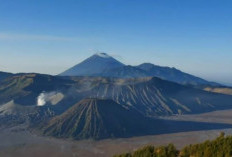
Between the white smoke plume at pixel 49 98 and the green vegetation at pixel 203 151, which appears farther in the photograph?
the white smoke plume at pixel 49 98

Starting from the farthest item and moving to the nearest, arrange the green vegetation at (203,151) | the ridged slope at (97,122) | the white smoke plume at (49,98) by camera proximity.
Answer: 1. the white smoke plume at (49,98)
2. the ridged slope at (97,122)
3. the green vegetation at (203,151)

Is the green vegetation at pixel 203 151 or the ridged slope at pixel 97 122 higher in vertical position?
the green vegetation at pixel 203 151

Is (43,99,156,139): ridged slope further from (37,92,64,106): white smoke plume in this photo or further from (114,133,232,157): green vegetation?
(114,133,232,157): green vegetation

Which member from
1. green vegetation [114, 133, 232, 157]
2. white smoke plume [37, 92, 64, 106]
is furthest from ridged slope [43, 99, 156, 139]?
green vegetation [114, 133, 232, 157]

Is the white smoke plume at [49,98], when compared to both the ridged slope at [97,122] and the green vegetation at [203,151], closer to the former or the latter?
the ridged slope at [97,122]

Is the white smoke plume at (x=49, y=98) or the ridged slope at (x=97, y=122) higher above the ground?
the white smoke plume at (x=49, y=98)

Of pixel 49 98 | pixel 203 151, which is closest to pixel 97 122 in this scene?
pixel 49 98

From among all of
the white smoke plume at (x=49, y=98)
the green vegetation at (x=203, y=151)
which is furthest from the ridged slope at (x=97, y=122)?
the green vegetation at (x=203, y=151)

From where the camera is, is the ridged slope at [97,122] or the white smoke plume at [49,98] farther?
the white smoke plume at [49,98]

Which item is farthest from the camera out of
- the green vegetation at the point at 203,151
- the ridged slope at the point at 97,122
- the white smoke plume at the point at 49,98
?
the white smoke plume at the point at 49,98

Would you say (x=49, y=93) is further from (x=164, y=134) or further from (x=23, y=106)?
(x=164, y=134)
